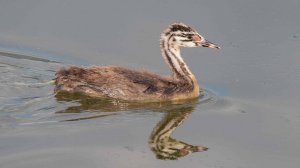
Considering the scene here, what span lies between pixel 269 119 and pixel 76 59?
335 centimetres

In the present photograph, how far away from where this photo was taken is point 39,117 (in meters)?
9.78

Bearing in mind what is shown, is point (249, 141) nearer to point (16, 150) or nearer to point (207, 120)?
point (207, 120)

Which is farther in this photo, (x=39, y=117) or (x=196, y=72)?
(x=196, y=72)

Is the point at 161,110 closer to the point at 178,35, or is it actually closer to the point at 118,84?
the point at 118,84

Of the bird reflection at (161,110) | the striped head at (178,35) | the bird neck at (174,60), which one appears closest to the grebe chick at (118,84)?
the bird reflection at (161,110)

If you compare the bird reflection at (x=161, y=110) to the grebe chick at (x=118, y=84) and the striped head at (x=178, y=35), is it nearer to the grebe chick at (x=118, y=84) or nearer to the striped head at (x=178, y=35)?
the grebe chick at (x=118, y=84)

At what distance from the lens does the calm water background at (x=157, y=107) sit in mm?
8797

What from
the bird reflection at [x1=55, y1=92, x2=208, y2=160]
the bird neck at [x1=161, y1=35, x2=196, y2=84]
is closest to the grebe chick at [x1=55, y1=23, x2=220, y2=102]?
the bird reflection at [x1=55, y1=92, x2=208, y2=160]

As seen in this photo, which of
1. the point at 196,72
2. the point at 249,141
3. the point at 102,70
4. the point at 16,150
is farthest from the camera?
the point at 196,72

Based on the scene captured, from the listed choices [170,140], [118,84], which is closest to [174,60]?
[118,84]

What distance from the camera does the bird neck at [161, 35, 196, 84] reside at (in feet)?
36.8

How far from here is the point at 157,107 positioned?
10508mm

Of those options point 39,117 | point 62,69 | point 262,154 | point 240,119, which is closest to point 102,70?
point 62,69

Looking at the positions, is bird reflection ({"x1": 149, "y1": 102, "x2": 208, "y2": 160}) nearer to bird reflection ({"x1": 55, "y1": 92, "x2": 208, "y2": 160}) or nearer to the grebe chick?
bird reflection ({"x1": 55, "y1": 92, "x2": 208, "y2": 160})
